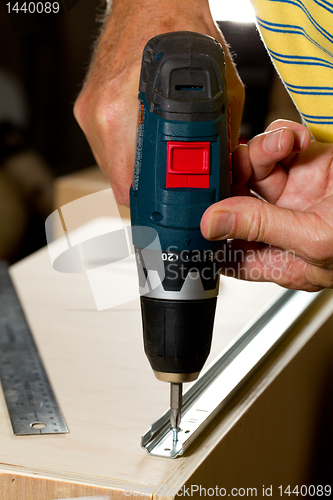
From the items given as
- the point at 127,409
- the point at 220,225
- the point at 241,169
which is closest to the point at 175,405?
the point at 127,409

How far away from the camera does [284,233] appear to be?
0.53 m

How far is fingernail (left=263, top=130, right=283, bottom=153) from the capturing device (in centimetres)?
57

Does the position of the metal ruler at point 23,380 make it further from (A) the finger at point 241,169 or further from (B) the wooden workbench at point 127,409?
(A) the finger at point 241,169

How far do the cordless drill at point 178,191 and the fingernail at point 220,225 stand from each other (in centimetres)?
1

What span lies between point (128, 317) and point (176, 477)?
1.16 feet

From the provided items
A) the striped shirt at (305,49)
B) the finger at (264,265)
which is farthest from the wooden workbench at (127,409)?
the striped shirt at (305,49)

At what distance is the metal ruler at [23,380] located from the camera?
54 centimetres

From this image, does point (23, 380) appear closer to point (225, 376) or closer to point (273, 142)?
point (225, 376)

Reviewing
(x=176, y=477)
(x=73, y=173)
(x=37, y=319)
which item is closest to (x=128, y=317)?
(x=37, y=319)

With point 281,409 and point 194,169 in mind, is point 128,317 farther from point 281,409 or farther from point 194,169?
point 194,169

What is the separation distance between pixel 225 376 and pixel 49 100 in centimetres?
63

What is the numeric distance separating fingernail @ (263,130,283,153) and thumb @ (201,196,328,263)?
87 millimetres

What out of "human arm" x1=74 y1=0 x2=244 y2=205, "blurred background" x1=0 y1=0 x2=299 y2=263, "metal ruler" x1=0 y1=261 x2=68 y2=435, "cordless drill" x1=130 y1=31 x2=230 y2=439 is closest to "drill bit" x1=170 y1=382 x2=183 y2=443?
"cordless drill" x1=130 y1=31 x2=230 y2=439

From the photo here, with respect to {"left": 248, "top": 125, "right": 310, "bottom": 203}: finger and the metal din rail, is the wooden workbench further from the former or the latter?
{"left": 248, "top": 125, "right": 310, "bottom": 203}: finger
